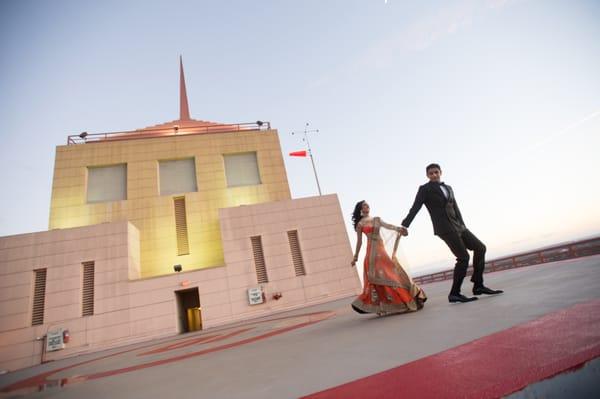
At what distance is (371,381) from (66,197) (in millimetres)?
19703

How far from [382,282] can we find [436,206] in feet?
4.66

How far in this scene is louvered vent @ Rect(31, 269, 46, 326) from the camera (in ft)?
38.4

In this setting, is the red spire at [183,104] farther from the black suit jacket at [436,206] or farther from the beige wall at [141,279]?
the black suit jacket at [436,206]

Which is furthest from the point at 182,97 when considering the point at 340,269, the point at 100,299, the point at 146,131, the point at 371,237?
the point at 371,237

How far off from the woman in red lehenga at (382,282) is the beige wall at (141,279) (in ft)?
32.3

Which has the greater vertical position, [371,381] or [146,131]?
[146,131]

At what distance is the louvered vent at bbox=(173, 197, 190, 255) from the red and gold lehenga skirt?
13821 millimetres

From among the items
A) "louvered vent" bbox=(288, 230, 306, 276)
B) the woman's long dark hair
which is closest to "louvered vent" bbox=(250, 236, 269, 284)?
"louvered vent" bbox=(288, 230, 306, 276)

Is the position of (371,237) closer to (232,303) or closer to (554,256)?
(554,256)

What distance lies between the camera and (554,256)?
928 cm

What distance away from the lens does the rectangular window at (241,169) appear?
18281 millimetres

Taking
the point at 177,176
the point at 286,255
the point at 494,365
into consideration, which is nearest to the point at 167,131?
the point at 177,176


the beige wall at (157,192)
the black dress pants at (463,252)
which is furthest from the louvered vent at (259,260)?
the black dress pants at (463,252)

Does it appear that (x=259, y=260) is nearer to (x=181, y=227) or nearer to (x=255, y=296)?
(x=255, y=296)
